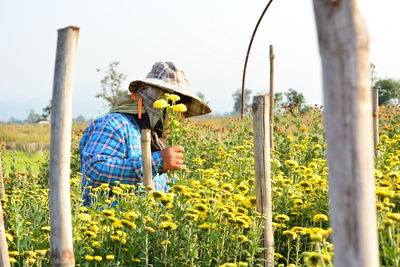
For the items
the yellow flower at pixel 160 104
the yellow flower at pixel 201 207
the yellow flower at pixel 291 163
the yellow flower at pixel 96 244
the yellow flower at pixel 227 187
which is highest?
the yellow flower at pixel 160 104

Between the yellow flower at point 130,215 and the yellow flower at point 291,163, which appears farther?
the yellow flower at point 291,163

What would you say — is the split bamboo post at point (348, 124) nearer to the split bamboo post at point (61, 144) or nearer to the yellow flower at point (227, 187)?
the split bamboo post at point (61, 144)

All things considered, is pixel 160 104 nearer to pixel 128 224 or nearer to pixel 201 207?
pixel 201 207

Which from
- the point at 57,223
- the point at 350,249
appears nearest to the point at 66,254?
the point at 57,223

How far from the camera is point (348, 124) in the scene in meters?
1.11

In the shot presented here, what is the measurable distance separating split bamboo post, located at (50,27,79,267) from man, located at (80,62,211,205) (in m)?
1.44

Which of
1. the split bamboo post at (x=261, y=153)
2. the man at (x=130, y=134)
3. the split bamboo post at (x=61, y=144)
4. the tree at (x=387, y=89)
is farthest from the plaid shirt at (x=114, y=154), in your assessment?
the tree at (x=387, y=89)

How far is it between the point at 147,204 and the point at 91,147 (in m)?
1.03

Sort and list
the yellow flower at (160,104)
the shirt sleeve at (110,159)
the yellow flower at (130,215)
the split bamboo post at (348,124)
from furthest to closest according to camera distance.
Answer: the shirt sleeve at (110,159)
the yellow flower at (160,104)
the yellow flower at (130,215)
the split bamboo post at (348,124)

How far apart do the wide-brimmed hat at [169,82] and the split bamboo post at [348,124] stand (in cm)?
254

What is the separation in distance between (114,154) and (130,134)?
0.19 metres

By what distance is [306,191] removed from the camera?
11.0ft

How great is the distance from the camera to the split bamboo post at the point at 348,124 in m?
1.09

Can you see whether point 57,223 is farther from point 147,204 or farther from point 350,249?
point 350,249
